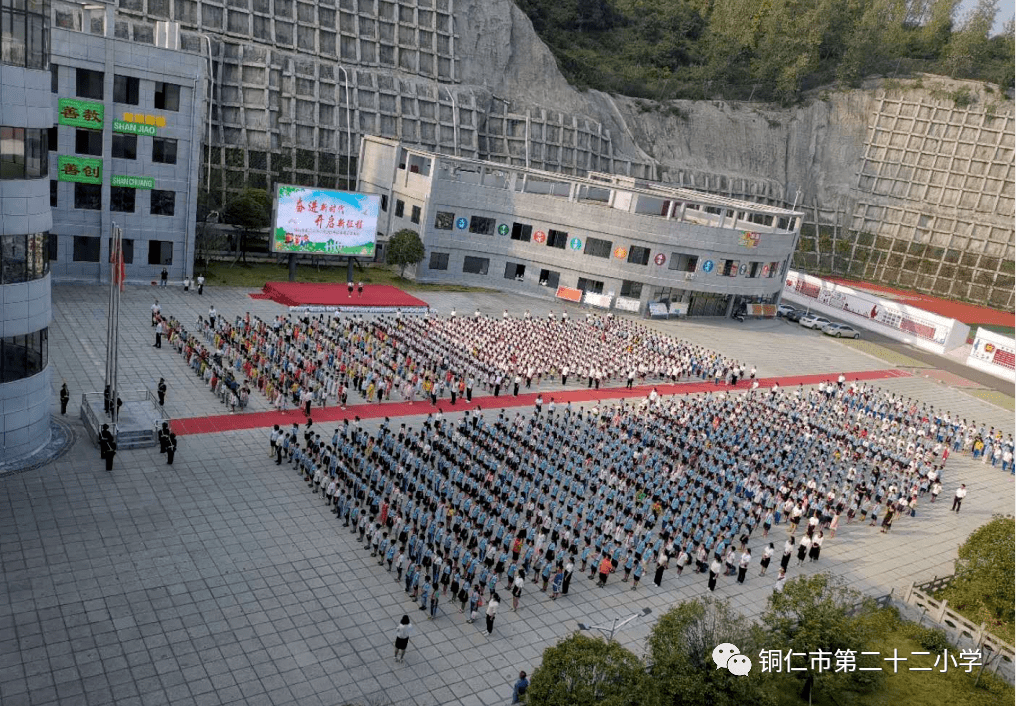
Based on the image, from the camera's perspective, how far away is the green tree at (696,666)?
50.4 ft

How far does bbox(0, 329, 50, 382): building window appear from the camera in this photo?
25.4 metres

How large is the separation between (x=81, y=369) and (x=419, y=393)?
1505 centimetres

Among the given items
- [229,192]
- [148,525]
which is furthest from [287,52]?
[148,525]

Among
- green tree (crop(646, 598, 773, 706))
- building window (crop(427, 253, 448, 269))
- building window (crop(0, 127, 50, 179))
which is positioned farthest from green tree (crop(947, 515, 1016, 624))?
building window (crop(427, 253, 448, 269))

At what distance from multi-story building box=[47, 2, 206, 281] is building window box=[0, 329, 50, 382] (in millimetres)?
21803

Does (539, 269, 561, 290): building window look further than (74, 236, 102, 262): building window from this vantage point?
Yes

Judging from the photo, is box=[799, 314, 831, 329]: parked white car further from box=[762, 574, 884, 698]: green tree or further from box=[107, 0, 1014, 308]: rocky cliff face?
box=[762, 574, 884, 698]: green tree

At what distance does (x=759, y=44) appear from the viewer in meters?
107

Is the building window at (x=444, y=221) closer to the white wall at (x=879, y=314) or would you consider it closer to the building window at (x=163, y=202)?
the building window at (x=163, y=202)

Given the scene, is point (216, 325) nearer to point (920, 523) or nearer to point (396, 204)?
point (396, 204)

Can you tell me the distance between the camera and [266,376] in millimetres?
35344

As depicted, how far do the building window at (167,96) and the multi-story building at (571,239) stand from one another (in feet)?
62.2

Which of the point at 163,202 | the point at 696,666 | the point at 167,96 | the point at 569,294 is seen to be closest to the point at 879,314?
the point at 569,294

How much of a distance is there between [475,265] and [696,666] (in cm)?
4990
